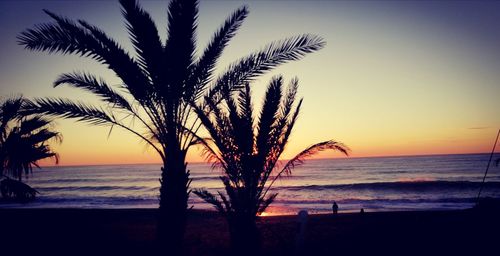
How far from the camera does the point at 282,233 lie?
Answer: 1069 centimetres

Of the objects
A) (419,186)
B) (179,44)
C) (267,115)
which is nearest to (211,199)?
(267,115)

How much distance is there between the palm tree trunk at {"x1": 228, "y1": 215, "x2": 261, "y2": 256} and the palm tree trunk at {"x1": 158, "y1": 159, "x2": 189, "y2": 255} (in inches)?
50.0

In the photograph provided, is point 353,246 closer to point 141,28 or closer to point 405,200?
point 141,28

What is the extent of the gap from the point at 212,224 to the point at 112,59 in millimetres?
8642

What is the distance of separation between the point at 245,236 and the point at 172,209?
71.5 inches

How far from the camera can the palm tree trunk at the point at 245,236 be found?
7105mm

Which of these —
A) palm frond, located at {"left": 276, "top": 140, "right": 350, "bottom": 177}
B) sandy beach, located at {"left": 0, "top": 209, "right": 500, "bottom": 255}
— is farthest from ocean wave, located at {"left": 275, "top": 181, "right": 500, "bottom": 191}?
palm frond, located at {"left": 276, "top": 140, "right": 350, "bottom": 177}

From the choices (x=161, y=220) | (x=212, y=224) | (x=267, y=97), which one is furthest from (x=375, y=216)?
(x=161, y=220)

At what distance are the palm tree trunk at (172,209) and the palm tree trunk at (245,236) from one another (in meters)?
1.27

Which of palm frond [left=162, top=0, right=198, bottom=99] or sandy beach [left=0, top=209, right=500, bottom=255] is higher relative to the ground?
palm frond [left=162, top=0, right=198, bottom=99]

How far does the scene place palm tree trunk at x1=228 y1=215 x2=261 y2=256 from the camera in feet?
23.3

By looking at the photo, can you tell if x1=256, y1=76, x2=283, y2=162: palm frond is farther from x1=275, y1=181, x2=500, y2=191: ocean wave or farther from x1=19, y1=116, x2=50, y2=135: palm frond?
x1=275, y1=181, x2=500, y2=191: ocean wave

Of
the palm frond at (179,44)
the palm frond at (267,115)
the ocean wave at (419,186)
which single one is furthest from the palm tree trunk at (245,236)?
the ocean wave at (419,186)

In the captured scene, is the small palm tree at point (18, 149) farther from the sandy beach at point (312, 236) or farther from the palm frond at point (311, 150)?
the palm frond at point (311, 150)
